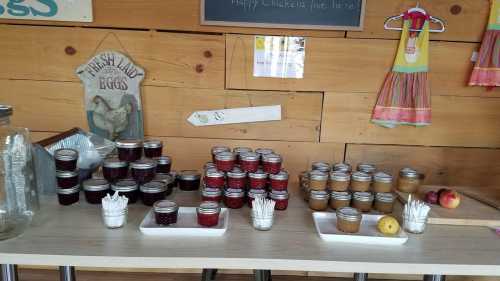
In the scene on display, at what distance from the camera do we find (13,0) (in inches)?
59.2

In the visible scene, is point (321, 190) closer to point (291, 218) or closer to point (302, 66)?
point (291, 218)

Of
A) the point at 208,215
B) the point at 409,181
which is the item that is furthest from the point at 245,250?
the point at 409,181

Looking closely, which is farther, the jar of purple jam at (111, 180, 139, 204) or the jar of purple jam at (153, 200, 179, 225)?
the jar of purple jam at (111, 180, 139, 204)

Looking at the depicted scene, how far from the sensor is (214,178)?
3.93 feet

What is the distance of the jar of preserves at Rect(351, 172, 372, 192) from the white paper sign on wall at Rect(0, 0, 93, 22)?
1205mm

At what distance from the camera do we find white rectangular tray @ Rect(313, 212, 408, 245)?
1005 mm

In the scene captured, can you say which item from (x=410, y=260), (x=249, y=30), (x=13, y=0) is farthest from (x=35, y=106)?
(x=410, y=260)

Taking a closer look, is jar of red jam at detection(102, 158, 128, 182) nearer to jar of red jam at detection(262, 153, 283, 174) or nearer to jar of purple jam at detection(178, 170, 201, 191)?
jar of purple jam at detection(178, 170, 201, 191)

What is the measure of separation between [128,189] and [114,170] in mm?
91

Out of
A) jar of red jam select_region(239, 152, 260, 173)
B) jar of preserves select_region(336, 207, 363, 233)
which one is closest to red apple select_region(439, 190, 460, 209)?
jar of preserves select_region(336, 207, 363, 233)

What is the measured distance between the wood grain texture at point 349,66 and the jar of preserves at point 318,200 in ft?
1.79

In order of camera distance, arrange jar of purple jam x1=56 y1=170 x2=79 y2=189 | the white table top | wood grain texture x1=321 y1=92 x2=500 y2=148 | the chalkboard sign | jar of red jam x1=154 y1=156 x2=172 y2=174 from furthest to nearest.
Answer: wood grain texture x1=321 y1=92 x2=500 y2=148 → the chalkboard sign → jar of red jam x1=154 y1=156 x2=172 y2=174 → jar of purple jam x1=56 y1=170 x2=79 y2=189 → the white table top

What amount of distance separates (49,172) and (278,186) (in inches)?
30.0

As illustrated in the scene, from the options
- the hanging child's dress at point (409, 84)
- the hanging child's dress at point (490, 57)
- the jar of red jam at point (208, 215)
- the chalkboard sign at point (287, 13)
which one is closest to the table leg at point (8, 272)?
the jar of red jam at point (208, 215)
